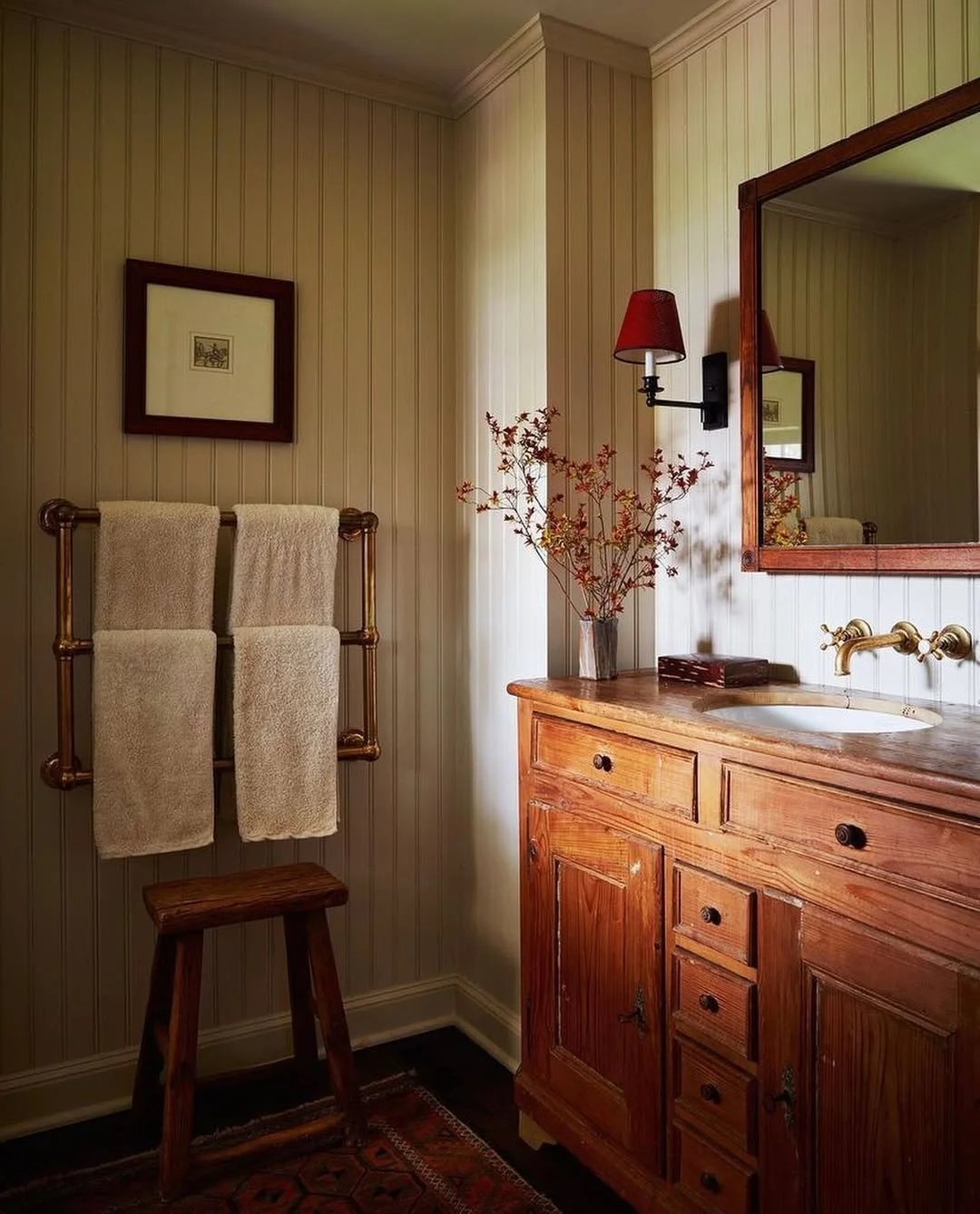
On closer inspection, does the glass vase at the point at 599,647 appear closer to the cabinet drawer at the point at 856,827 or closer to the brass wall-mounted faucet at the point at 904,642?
the brass wall-mounted faucet at the point at 904,642

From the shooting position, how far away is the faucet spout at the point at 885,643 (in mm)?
1703

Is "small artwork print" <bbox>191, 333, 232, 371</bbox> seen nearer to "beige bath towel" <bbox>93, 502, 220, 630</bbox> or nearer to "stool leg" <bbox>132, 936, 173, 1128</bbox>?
"beige bath towel" <bbox>93, 502, 220, 630</bbox>

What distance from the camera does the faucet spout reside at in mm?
1703

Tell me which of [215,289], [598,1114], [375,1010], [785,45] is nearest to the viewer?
[598,1114]

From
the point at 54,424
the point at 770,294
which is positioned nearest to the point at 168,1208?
the point at 54,424

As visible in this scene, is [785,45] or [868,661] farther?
[785,45]

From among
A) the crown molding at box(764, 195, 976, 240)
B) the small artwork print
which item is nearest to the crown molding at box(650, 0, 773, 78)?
the crown molding at box(764, 195, 976, 240)

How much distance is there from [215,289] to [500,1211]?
2.02m

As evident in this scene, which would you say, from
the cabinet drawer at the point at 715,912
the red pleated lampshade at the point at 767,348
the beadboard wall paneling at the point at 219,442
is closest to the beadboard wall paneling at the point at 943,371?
the red pleated lampshade at the point at 767,348

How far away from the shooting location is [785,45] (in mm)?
1972

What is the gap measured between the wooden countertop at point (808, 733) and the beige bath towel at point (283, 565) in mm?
540

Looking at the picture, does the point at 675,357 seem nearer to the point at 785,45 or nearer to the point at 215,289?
the point at 785,45

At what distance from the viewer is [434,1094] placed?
223cm

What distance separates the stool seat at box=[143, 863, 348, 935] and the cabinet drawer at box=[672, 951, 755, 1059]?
0.74 metres
